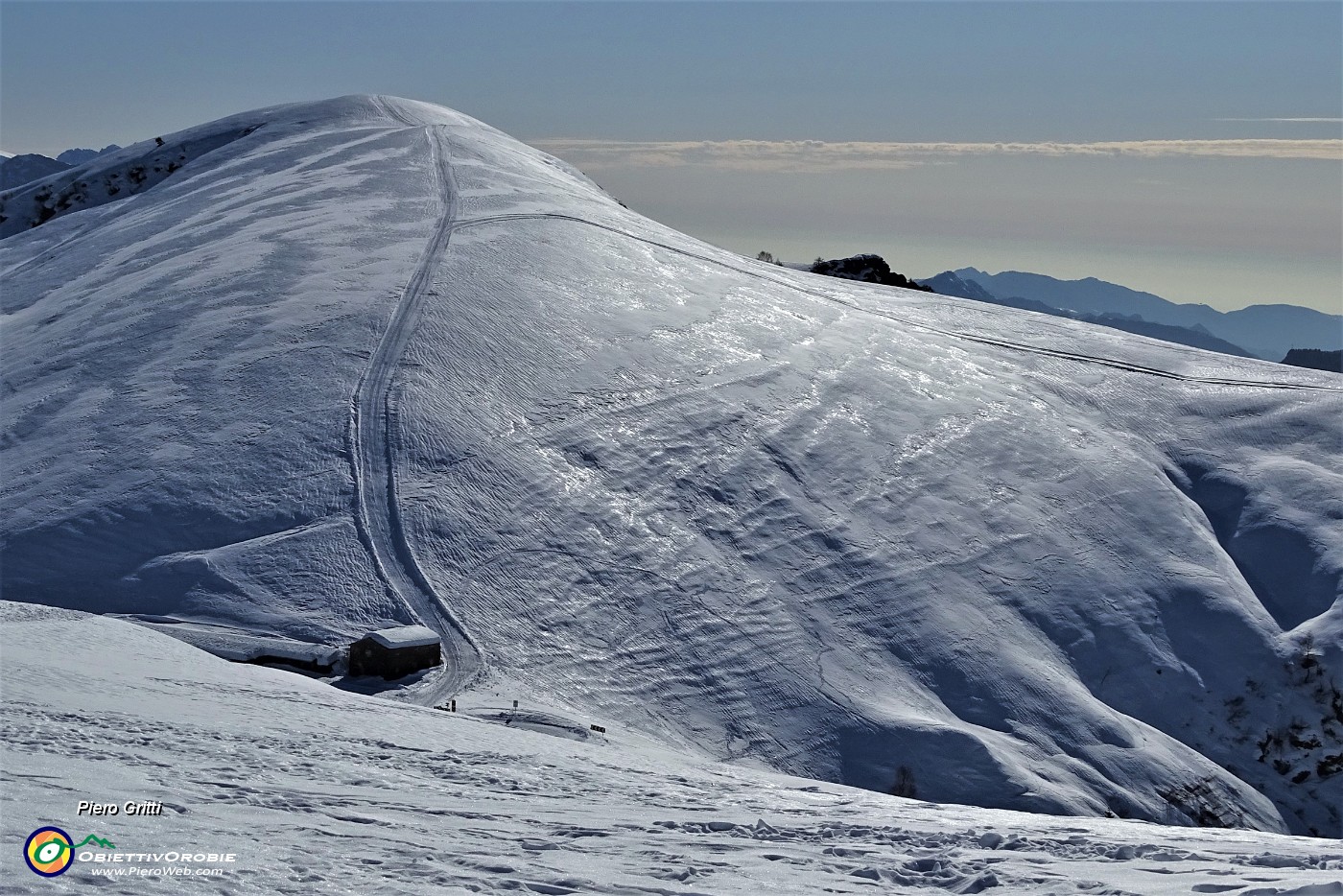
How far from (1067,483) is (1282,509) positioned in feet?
24.1

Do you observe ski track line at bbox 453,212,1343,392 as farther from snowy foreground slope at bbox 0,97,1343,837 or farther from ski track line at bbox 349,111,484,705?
ski track line at bbox 349,111,484,705

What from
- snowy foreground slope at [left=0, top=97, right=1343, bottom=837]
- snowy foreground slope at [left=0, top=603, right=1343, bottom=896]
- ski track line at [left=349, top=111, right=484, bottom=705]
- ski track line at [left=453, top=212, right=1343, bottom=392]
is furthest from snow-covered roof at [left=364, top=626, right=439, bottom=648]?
ski track line at [left=453, top=212, right=1343, bottom=392]

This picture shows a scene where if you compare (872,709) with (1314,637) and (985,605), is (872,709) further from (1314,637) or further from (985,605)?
(1314,637)

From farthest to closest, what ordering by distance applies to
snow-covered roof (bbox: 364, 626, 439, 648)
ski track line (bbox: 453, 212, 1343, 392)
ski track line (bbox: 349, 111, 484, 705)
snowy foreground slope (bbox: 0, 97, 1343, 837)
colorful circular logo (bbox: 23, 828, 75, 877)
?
1. ski track line (bbox: 453, 212, 1343, 392)
2. snowy foreground slope (bbox: 0, 97, 1343, 837)
3. ski track line (bbox: 349, 111, 484, 705)
4. snow-covered roof (bbox: 364, 626, 439, 648)
5. colorful circular logo (bbox: 23, 828, 75, 877)

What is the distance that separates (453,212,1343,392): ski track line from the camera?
49.7 m

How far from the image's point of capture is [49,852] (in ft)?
35.1

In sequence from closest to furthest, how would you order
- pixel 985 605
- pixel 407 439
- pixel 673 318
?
pixel 985 605
pixel 407 439
pixel 673 318

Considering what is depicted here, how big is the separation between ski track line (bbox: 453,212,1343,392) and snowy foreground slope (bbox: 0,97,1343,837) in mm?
338

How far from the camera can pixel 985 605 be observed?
3378 cm

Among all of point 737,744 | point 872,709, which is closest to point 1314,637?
point 872,709

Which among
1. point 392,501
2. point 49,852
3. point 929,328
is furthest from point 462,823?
point 929,328

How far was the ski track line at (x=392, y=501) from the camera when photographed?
2777cm

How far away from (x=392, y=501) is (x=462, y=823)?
2052 centimetres

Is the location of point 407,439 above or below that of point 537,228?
below
